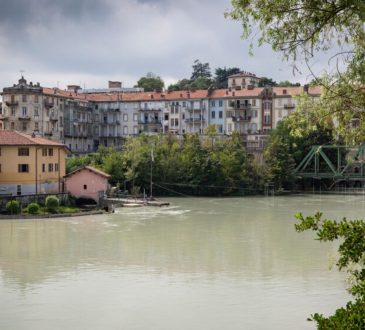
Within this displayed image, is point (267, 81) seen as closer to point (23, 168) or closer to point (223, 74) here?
point (223, 74)

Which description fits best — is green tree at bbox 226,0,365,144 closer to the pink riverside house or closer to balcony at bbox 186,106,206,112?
the pink riverside house

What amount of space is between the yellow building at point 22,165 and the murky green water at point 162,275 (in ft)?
25.4

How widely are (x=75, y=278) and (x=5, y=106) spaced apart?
60.1 metres

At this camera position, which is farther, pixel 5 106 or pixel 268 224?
pixel 5 106

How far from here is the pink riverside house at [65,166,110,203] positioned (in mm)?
51562

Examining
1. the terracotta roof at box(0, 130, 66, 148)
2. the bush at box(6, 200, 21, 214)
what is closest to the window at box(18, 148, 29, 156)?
the terracotta roof at box(0, 130, 66, 148)

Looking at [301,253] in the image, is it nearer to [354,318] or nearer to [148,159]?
[354,318]

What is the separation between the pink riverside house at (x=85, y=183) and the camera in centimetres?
5156

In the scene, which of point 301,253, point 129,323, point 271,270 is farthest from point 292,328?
point 301,253

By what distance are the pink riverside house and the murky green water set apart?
10300mm

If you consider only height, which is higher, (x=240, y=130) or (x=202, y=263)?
(x=240, y=130)

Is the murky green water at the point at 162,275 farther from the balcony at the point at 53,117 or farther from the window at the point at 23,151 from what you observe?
the balcony at the point at 53,117

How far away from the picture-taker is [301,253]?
28.2m

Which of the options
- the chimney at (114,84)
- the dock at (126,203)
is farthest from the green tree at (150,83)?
the dock at (126,203)
